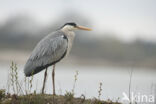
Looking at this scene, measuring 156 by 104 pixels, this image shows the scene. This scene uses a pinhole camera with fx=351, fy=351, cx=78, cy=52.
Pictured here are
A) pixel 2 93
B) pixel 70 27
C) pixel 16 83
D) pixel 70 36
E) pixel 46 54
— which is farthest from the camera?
pixel 70 27

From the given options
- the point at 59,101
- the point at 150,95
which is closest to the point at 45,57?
the point at 59,101

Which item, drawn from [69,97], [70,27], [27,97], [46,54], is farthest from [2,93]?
[70,27]

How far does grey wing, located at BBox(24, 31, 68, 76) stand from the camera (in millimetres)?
8863

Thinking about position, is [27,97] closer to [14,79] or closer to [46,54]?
[14,79]

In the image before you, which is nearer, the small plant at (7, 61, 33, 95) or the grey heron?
the small plant at (7, 61, 33, 95)

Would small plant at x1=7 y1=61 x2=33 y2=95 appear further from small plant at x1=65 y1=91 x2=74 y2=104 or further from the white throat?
the white throat

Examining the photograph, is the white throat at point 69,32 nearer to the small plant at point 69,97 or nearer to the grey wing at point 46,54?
the grey wing at point 46,54

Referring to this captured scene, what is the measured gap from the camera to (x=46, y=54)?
8.94 m

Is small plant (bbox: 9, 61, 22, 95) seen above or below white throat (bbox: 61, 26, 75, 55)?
below

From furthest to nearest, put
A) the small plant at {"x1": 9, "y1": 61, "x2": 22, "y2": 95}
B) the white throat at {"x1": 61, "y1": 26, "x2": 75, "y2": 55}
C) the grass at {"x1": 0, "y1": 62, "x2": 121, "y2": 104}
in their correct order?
the white throat at {"x1": 61, "y1": 26, "x2": 75, "y2": 55} < the grass at {"x1": 0, "y1": 62, "x2": 121, "y2": 104} < the small plant at {"x1": 9, "y1": 61, "x2": 22, "y2": 95}

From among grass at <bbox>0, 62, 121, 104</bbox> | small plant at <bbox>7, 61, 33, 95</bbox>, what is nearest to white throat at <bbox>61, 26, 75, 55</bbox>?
grass at <bbox>0, 62, 121, 104</bbox>


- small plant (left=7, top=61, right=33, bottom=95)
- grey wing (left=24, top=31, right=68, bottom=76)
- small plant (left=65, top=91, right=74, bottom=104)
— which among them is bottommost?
small plant (left=65, top=91, right=74, bottom=104)

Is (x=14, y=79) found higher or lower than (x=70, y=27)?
lower

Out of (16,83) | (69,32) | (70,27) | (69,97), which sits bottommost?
(69,97)
